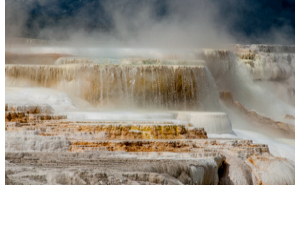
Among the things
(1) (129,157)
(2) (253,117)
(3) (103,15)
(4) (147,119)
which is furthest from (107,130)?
(2) (253,117)

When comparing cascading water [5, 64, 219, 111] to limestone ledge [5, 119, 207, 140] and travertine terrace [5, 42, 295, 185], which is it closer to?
travertine terrace [5, 42, 295, 185]

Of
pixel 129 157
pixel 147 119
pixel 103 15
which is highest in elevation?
pixel 103 15

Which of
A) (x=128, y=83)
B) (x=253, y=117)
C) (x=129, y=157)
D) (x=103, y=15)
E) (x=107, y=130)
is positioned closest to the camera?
(x=129, y=157)

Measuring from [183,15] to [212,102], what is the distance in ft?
3.88

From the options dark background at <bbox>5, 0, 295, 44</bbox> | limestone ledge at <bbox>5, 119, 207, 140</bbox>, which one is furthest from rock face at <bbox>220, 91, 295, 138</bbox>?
limestone ledge at <bbox>5, 119, 207, 140</bbox>

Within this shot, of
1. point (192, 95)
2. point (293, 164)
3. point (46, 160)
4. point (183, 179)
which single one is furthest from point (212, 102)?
point (46, 160)

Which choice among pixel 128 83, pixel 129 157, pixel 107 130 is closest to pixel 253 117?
pixel 128 83

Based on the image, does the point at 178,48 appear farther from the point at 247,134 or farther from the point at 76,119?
the point at 76,119

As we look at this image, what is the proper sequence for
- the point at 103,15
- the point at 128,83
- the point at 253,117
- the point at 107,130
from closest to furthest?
the point at 107,130 < the point at 103,15 < the point at 128,83 < the point at 253,117

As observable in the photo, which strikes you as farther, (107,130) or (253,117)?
(253,117)

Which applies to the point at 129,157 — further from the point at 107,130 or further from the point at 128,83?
the point at 128,83

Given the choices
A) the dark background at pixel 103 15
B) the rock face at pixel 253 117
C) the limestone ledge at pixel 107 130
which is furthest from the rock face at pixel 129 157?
the dark background at pixel 103 15

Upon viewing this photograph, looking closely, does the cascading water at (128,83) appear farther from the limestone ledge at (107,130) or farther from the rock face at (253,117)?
the limestone ledge at (107,130)

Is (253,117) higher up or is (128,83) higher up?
(128,83)
